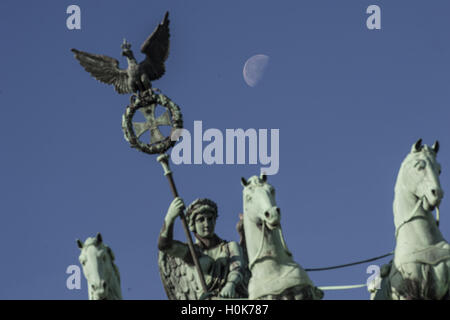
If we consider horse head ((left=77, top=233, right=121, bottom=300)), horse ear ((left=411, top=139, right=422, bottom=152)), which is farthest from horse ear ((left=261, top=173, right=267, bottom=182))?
horse head ((left=77, top=233, right=121, bottom=300))

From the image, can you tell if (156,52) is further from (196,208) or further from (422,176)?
(422,176)

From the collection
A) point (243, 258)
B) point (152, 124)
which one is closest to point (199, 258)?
point (243, 258)

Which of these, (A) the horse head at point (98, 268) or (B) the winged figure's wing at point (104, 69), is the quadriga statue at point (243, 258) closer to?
(A) the horse head at point (98, 268)

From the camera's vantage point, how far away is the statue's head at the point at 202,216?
105 ft

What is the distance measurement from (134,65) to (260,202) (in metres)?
5.68

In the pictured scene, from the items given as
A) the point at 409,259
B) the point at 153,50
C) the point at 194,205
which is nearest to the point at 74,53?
the point at 153,50

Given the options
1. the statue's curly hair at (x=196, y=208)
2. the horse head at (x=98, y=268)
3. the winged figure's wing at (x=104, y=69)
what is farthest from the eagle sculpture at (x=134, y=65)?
the horse head at (x=98, y=268)

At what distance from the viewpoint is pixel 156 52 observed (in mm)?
33438

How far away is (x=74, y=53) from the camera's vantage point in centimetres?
3378

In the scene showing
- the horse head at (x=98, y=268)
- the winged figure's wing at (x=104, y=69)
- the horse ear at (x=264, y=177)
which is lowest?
the horse head at (x=98, y=268)

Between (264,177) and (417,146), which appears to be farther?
(417,146)

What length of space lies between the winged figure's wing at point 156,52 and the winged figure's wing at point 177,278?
3251mm

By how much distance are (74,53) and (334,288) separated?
688 cm
